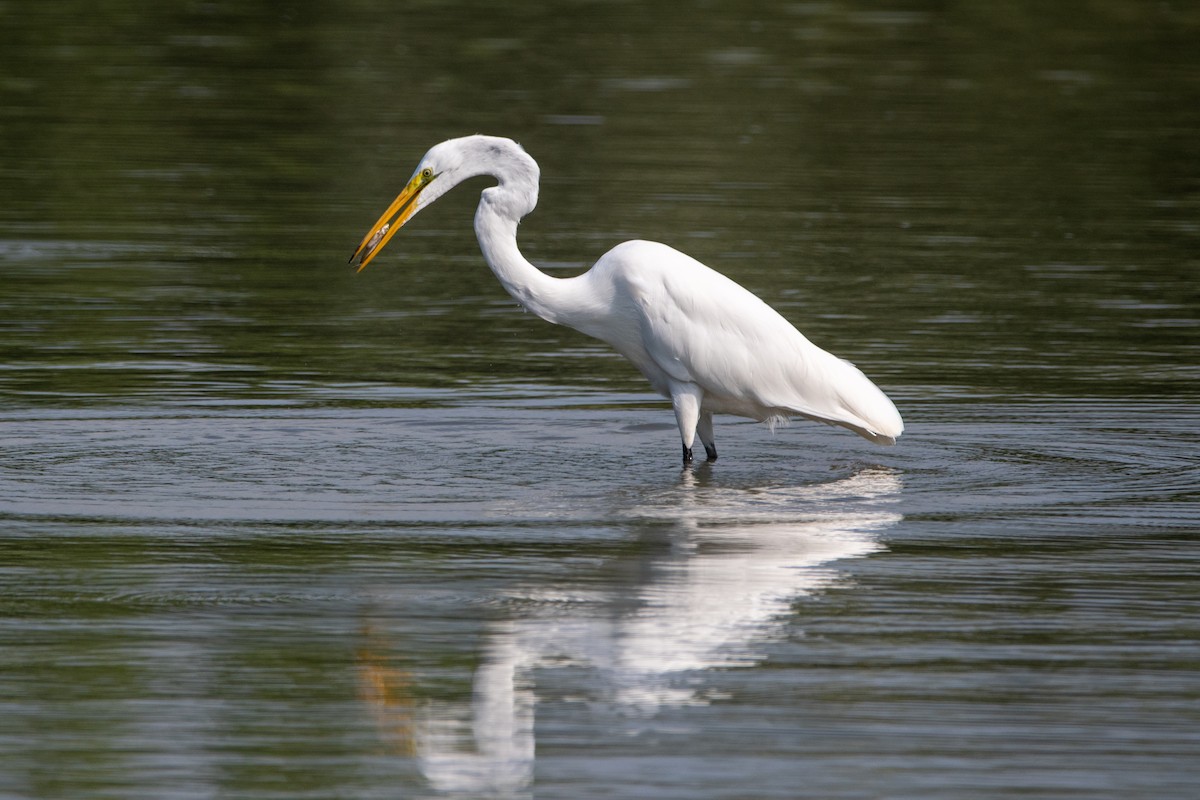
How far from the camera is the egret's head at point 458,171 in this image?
10.6 m

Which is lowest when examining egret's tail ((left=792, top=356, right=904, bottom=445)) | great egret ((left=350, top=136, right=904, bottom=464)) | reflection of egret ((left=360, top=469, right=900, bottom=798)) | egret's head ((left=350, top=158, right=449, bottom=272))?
reflection of egret ((left=360, top=469, right=900, bottom=798))

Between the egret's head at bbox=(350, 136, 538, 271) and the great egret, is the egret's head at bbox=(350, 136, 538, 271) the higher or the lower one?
the higher one

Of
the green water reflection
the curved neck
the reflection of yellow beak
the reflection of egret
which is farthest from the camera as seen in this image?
the green water reflection

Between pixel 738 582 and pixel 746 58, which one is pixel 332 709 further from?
pixel 746 58

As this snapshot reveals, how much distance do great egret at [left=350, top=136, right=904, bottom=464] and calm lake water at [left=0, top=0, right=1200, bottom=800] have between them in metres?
0.35

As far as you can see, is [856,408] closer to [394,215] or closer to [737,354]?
[737,354]

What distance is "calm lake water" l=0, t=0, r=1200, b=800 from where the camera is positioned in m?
6.23

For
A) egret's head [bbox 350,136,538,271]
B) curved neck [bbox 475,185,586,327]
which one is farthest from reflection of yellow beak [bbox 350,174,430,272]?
curved neck [bbox 475,185,586,327]

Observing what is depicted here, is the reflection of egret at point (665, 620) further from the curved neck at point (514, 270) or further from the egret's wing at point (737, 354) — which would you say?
the curved neck at point (514, 270)

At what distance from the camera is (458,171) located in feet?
34.9

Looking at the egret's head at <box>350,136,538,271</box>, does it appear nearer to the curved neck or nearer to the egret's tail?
the curved neck

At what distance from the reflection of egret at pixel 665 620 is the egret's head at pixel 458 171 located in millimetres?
1802

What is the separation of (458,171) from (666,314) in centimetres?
128

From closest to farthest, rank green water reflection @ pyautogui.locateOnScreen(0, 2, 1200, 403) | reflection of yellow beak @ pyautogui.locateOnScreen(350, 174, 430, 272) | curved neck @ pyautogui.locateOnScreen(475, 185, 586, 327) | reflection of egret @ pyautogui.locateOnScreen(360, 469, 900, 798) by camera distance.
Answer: reflection of egret @ pyautogui.locateOnScreen(360, 469, 900, 798)
reflection of yellow beak @ pyautogui.locateOnScreen(350, 174, 430, 272)
curved neck @ pyautogui.locateOnScreen(475, 185, 586, 327)
green water reflection @ pyautogui.locateOnScreen(0, 2, 1200, 403)
